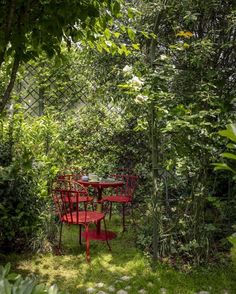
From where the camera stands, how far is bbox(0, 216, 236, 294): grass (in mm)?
2945

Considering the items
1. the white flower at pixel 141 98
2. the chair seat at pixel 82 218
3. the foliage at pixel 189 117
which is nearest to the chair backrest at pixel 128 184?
the foliage at pixel 189 117

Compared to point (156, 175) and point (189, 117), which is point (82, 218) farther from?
point (189, 117)

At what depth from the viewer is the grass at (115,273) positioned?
2945 mm

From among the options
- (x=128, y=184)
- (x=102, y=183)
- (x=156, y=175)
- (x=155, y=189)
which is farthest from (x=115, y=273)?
(x=128, y=184)

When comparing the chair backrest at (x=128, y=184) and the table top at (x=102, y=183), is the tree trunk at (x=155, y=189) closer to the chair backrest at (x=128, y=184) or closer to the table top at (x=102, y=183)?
the table top at (x=102, y=183)

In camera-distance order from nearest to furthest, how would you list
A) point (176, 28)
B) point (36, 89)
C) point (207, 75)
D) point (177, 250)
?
point (207, 75), point (177, 250), point (176, 28), point (36, 89)

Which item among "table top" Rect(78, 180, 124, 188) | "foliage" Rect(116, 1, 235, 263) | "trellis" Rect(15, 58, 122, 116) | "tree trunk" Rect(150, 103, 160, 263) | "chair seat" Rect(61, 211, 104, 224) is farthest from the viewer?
"trellis" Rect(15, 58, 122, 116)

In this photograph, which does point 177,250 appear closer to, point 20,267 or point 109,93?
point 20,267

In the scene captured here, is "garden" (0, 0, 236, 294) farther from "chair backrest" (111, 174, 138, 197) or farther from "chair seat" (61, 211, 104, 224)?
"chair backrest" (111, 174, 138, 197)

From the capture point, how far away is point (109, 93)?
477cm

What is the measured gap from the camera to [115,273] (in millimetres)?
3244

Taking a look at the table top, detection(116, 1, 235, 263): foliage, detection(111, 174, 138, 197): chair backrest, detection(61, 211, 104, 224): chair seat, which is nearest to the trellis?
detection(111, 174, 138, 197): chair backrest

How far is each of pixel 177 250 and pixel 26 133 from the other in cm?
202

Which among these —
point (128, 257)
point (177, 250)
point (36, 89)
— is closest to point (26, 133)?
point (128, 257)
